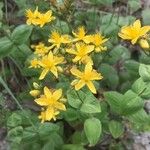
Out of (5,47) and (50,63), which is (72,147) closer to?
(50,63)

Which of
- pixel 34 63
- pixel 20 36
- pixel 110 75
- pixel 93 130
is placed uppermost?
pixel 20 36

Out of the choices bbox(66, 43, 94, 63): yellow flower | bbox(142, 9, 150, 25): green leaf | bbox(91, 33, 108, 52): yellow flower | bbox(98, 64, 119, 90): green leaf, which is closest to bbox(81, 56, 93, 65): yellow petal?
bbox(66, 43, 94, 63): yellow flower

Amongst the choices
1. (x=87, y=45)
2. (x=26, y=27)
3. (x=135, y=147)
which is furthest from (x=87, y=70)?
(x=135, y=147)

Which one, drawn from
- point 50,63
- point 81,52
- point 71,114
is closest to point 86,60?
point 81,52

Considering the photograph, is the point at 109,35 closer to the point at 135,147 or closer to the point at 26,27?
the point at 26,27

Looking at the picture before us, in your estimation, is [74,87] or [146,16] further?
[146,16]

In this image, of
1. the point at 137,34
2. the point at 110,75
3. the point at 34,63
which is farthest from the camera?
the point at 110,75
